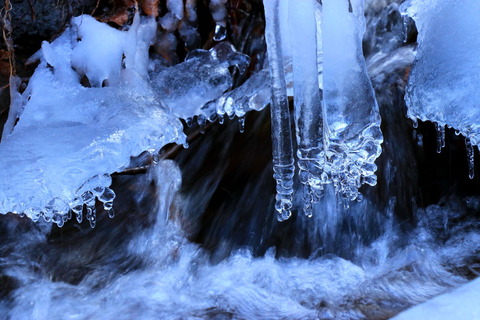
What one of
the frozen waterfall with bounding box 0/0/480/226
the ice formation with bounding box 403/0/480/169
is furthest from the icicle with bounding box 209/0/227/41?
the ice formation with bounding box 403/0/480/169

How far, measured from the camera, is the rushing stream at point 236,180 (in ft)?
7.32

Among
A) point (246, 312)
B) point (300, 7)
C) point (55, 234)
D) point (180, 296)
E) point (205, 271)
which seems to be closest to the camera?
point (300, 7)

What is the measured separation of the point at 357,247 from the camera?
288cm

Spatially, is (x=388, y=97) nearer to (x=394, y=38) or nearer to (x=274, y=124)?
(x=394, y=38)

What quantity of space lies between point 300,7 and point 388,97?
3.19 feet

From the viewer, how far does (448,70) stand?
6.89ft

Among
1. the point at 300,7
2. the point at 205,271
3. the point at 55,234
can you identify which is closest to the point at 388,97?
the point at 300,7

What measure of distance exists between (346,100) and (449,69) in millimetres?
379

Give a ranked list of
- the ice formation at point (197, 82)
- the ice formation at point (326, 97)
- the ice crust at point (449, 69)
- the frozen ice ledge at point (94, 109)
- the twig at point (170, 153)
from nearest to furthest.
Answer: the ice crust at point (449, 69) → the ice formation at point (326, 97) → the frozen ice ledge at point (94, 109) → the ice formation at point (197, 82) → the twig at point (170, 153)

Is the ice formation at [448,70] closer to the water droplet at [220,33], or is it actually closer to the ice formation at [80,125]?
the ice formation at [80,125]

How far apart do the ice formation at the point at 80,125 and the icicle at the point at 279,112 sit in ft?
1.68

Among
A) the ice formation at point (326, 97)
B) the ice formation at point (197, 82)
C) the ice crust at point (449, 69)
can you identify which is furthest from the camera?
the ice formation at point (197, 82)

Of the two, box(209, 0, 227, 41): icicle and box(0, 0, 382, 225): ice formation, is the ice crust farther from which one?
box(209, 0, 227, 41): icicle

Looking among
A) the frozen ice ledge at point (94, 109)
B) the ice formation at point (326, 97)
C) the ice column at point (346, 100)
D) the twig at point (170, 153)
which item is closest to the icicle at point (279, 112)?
the ice formation at point (326, 97)
